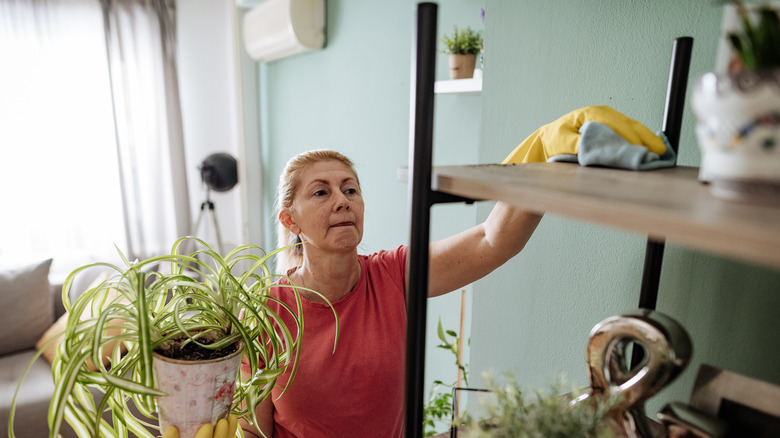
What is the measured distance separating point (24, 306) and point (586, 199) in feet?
10.2

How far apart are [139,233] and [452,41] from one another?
337 centimetres

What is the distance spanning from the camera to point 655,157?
569 millimetres

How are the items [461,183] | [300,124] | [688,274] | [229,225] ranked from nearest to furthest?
[461,183] → [688,274] → [300,124] → [229,225]

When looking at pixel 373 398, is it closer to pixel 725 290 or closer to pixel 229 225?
pixel 725 290

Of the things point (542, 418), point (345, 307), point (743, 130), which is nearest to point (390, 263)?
point (345, 307)

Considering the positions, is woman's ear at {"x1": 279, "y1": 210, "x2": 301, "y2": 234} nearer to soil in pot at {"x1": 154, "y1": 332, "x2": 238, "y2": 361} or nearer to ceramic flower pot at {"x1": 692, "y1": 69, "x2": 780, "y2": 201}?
soil in pot at {"x1": 154, "y1": 332, "x2": 238, "y2": 361}

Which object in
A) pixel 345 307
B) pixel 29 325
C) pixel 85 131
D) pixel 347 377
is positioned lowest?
pixel 29 325

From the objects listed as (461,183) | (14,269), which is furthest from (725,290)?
(14,269)

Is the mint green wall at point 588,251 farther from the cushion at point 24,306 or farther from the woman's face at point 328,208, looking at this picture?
the cushion at point 24,306

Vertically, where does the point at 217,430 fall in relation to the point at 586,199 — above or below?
below

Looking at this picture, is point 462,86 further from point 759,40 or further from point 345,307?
point 759,40

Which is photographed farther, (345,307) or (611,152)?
(345,307)

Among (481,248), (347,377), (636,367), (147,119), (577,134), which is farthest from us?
(147,119)

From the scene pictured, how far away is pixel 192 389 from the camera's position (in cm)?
66
